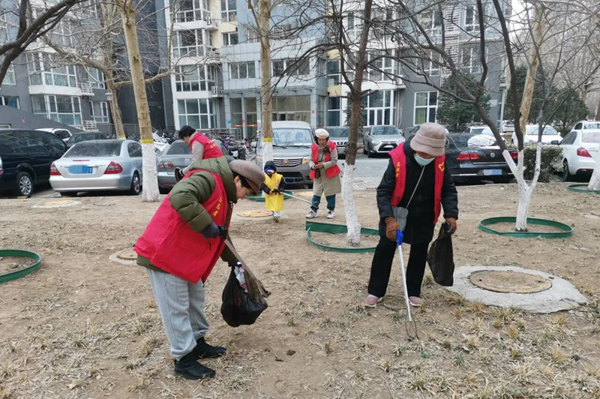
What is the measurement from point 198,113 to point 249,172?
3683 cm

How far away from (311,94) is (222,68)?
315 inches

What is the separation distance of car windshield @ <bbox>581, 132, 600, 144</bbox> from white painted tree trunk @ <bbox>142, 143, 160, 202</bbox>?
10.3 meters

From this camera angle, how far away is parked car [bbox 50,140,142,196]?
8992mm

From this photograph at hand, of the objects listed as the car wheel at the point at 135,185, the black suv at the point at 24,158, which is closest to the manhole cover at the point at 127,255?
the car wheel at the point at 135,185

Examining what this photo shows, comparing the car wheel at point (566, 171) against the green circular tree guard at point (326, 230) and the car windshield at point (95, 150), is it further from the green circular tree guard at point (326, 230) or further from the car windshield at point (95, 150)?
the car windshield at point (95, 150)

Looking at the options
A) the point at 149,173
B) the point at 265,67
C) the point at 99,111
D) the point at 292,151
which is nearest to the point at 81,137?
the point at 292,151

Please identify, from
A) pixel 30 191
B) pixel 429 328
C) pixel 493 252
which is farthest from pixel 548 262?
pixel 30 191

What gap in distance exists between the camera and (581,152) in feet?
33.3

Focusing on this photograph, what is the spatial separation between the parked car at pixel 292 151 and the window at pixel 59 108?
91.5 ft

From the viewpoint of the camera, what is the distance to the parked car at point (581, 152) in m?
10.1

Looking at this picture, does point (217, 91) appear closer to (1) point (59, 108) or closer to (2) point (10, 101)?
(1) point (59, 108)

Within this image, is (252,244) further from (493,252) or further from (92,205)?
(92,205)

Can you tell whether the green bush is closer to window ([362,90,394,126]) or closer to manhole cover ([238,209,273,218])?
manhole cover ([238,209,273,218])

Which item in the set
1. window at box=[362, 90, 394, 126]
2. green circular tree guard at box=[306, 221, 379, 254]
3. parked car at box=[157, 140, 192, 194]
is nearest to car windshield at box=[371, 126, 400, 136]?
window at box=[362, 90, 394, 126]
